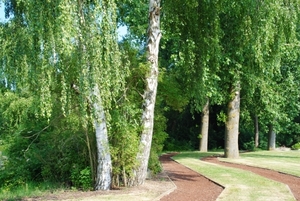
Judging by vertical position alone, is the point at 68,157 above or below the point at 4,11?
below

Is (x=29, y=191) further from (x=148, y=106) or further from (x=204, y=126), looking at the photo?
(x=204, y=126)

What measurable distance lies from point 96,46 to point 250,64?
8362 mm

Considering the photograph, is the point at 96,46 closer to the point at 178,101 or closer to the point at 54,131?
the point at 54,131

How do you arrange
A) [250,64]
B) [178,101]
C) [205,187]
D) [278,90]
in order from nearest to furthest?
[205,187] < [178,101] < [250,64] < [278,90]

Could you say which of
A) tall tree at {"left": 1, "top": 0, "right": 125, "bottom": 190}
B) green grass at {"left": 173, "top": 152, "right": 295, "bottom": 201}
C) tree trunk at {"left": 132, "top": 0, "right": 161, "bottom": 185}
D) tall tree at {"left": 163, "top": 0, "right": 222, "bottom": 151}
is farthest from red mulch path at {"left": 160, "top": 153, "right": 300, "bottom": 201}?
tall tree at {"left": 1, "top": 0, "right": 125, "bottom": 190}

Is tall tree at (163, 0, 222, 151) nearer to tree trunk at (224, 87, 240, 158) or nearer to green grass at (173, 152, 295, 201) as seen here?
green grass at (173, 152, 295, 201)

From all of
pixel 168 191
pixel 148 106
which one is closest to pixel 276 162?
pixel 168 191

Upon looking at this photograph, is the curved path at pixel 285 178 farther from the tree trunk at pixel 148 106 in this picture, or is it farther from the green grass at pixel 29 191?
the green grass at pixel 29 191

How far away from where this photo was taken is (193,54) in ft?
38.6

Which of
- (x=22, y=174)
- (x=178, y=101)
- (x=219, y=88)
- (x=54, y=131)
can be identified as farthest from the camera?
(x=219, y=88)

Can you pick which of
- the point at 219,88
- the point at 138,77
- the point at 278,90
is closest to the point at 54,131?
the point at 138,77

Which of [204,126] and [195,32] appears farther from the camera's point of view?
[204,126]

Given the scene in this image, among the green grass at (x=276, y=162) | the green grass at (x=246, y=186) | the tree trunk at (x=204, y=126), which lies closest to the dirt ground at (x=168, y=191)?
the green grass at (x=246, y=186)

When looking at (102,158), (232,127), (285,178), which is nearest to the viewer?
(102,158)
